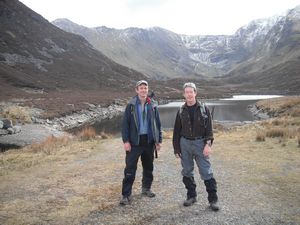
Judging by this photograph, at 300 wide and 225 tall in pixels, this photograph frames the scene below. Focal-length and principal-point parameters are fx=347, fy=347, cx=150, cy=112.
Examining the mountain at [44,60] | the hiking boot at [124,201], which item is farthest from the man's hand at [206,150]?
the mountain at [44,60]

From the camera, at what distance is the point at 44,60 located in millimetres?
100438

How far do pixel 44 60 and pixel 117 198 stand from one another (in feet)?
321

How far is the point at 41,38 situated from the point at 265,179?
11151 centimetres

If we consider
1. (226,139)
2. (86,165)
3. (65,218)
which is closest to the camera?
(65,218)

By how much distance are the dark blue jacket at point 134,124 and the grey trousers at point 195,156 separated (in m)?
0.73

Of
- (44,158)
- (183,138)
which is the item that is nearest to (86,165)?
(44,158)

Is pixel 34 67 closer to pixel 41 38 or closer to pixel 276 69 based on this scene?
pixel 41 38

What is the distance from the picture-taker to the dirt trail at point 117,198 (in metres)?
7.30

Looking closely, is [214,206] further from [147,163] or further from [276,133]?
[276,133]

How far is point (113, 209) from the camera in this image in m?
7.85

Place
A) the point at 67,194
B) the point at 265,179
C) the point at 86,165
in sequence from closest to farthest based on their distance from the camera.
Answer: the point at 67,194, the point at 265,179, the point at 86,165

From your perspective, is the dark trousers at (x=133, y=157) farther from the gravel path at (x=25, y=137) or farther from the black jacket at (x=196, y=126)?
the gravel path at (x=25, y=137)

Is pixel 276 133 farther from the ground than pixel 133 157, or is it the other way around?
pixel 133 157

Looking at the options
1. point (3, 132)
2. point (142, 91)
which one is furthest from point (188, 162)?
point (3, 132)
